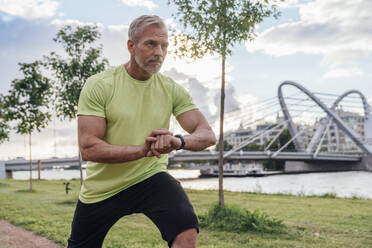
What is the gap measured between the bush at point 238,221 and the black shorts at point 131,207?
471cm

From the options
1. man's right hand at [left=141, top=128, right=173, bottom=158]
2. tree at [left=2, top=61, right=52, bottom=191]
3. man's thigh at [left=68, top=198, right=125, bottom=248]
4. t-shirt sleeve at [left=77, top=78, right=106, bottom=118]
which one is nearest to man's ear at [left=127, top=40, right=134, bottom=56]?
t-shirt sleeve at [left=77, top=78, right=106, bottom=118]

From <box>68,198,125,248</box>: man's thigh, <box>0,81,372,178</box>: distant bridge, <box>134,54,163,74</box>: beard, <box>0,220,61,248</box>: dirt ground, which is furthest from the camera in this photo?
<box>0,81,372,178</box>: distant bridge

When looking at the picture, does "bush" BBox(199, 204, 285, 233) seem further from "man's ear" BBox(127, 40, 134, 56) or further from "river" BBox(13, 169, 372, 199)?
"river" BBox(13, 169, 372, 199)

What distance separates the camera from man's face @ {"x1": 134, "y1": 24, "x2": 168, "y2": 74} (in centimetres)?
226

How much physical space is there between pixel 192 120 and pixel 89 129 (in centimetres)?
65

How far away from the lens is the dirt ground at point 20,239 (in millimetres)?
5941

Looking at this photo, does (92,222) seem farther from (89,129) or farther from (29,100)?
(29,100)

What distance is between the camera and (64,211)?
966 cm

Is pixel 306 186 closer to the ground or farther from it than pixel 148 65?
closer to the ground

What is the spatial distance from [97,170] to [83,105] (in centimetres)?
44

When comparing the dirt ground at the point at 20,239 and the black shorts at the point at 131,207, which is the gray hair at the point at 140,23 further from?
the dirt ground at the point at 20,239

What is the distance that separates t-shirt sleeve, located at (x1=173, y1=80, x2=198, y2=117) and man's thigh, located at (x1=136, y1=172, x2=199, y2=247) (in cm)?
42

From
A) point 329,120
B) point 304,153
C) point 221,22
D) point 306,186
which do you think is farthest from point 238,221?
point 329,120

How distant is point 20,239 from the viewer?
21.1 feet
